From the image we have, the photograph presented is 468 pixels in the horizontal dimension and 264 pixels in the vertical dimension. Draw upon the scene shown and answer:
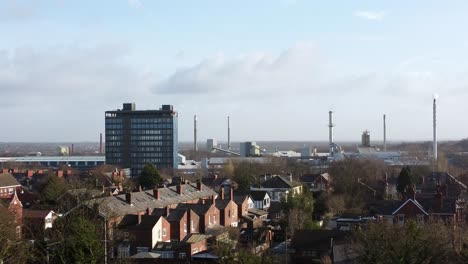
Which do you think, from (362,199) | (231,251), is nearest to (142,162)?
(362,199)

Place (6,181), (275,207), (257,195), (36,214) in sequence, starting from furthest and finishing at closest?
1. (6,181)
2. (257,195)
3. (275,207)
4. (36,214)

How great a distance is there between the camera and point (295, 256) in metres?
35.3

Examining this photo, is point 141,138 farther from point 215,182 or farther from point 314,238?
point 314,238

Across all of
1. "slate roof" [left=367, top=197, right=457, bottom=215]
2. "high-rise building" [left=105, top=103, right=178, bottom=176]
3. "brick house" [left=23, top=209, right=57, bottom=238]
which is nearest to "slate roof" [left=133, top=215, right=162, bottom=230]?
"brick house" [left=23, top=209, right=57, bottom=238]

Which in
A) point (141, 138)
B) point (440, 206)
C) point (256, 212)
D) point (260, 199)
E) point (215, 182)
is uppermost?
point (141, 138)

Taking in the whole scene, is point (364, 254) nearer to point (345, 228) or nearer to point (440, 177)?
point (345, 228)

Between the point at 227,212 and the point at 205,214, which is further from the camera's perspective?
the point at 227,212

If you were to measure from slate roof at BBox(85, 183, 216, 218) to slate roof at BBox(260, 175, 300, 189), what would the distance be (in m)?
10.3

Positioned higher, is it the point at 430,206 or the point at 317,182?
the point at 430,206

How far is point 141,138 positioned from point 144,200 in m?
74.3

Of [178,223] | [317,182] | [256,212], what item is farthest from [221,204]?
[317,182]

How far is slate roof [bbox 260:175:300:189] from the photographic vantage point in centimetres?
6544

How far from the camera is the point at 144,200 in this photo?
46438 mm

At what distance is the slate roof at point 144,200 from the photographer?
38.7 metres
